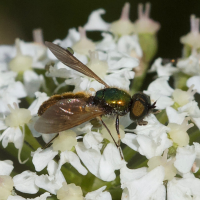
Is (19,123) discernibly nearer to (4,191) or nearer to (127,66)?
(4,191)

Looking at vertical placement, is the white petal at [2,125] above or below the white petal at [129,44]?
below

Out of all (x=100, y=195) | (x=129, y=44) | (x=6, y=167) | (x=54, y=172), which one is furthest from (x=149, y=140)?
(x=129, y=44)

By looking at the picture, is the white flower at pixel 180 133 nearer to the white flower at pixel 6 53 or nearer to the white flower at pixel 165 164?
the white flower at pixel 165 164

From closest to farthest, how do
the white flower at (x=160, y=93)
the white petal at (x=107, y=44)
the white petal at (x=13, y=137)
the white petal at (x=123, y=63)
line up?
the white petal at (x=13, y=137)
the white flower at (x=160, y=93)
the white petal at (x=123, y=63)
the white petal at (x=107, y=44)

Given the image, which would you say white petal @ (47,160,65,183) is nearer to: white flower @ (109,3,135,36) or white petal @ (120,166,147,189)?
white petal @ (120,166,147,189)

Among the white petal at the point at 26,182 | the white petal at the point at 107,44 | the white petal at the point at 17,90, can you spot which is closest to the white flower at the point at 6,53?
the white petal at the point at 17,90

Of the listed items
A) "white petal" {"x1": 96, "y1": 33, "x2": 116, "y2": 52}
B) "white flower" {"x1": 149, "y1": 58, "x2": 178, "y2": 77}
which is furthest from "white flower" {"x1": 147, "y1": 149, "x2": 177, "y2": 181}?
"white petal" {"x1": 96, "y1": 33, "x2": 116, "y2": 52}
